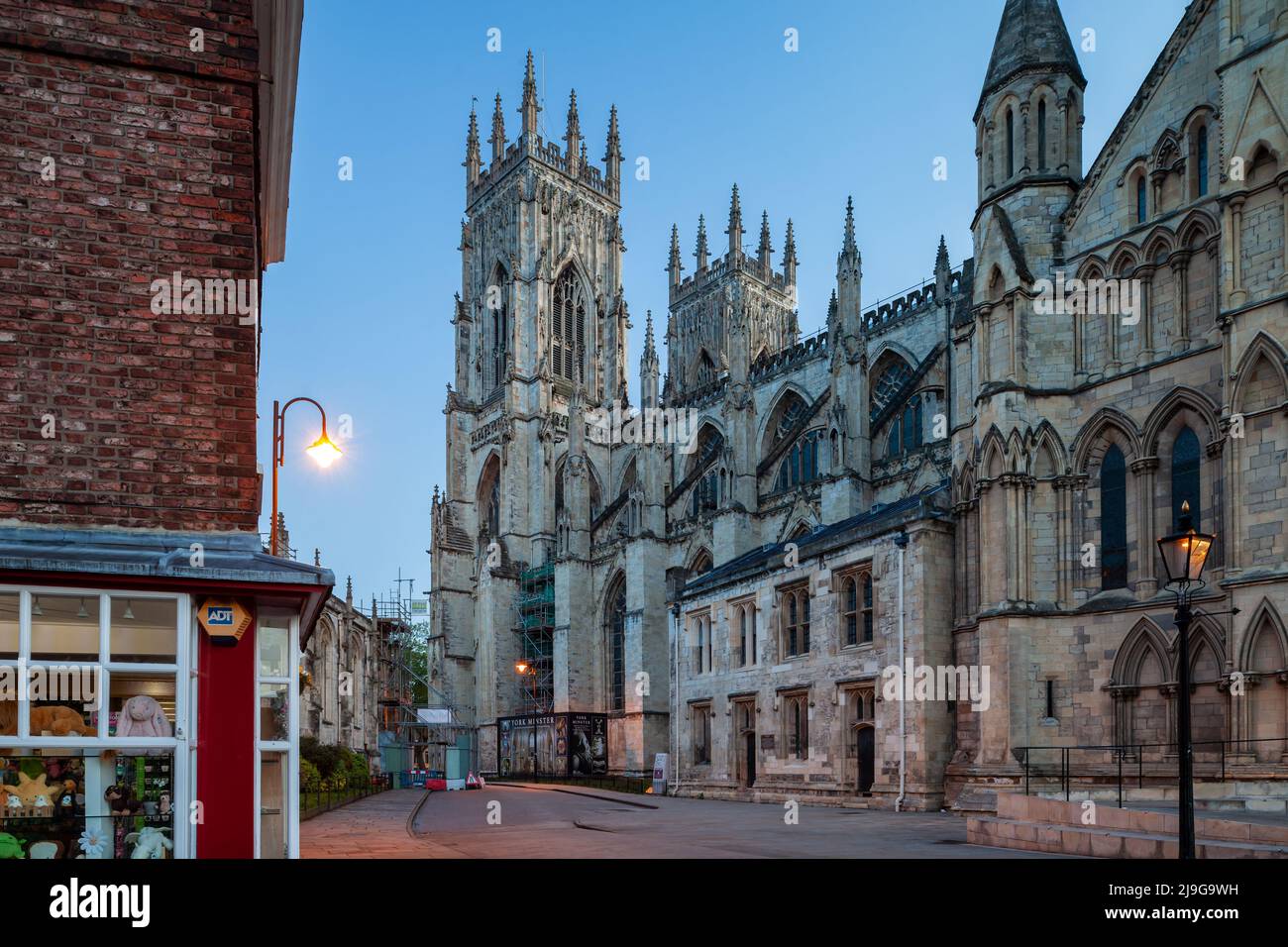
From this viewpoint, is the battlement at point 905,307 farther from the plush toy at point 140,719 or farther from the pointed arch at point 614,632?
the plush toy at point 140,719

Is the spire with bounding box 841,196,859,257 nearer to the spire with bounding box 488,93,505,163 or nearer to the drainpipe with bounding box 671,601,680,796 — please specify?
the drainpipe with bounding box 671,601,680,796

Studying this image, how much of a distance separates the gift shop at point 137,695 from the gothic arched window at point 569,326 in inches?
2771

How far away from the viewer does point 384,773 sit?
5231cm

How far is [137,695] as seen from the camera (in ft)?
30.6

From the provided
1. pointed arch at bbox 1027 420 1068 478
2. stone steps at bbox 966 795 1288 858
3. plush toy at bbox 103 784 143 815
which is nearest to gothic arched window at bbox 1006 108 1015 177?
pointed arch at bbox 1027 420 1068 478

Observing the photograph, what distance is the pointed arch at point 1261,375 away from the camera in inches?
763

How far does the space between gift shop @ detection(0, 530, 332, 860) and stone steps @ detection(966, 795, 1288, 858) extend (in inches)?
373

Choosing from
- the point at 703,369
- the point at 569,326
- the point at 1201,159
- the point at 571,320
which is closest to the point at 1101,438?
the point at 1201,159

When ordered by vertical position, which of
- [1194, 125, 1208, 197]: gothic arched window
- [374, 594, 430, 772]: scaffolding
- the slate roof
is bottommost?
[374, 594, 430, 772]: scaffolding

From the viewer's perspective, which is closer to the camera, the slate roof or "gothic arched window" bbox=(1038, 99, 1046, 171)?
"gothic arched window" bbox=(1038, 99, 1046, 171)

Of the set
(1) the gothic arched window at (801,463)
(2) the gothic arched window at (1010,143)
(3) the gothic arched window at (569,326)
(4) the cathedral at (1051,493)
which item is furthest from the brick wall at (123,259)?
(3) the gothic arched window at (569,326)

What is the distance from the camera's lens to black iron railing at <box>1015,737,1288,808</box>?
66.3ft

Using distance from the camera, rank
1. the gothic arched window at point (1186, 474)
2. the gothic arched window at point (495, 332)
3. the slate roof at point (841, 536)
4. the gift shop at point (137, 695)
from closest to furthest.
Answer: the gift shop at point (137, 695)
the gothic arched window at point (1186, 474)
the slate roof at point (841, 536)
the gothic arched window at point (495, 332)

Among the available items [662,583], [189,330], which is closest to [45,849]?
[189,330]
